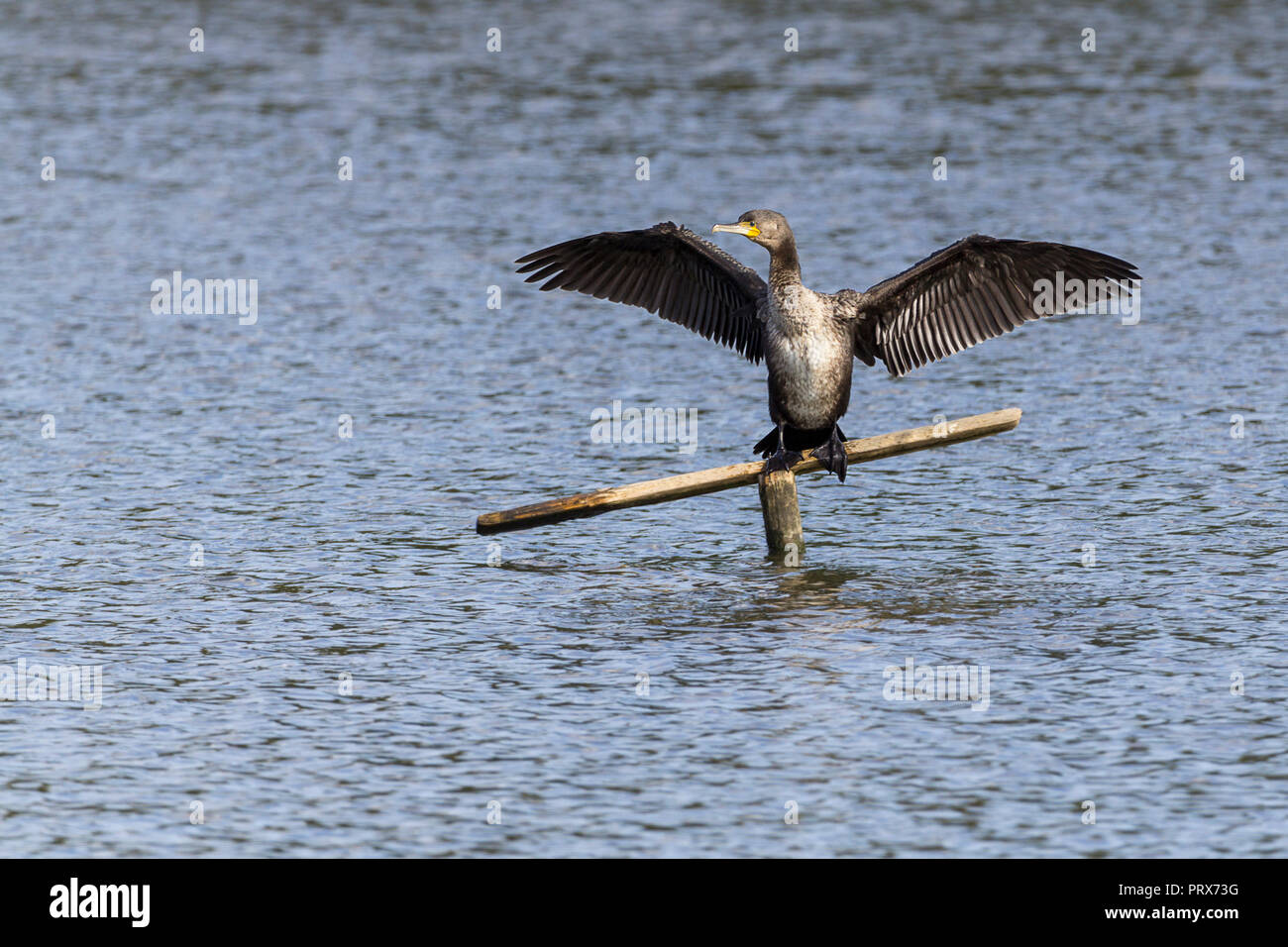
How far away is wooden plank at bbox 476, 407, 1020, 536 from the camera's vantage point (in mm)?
13742

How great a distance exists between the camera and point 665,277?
587 inches

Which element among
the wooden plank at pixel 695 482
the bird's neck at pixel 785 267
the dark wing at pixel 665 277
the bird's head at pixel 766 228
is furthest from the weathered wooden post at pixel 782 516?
the bird's head at pixel 766 228

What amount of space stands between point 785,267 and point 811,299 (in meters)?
0.29

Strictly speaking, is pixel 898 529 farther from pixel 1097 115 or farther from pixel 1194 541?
pixel 1097 115

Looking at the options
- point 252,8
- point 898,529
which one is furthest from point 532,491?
point 252,8

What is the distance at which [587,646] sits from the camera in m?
13.4

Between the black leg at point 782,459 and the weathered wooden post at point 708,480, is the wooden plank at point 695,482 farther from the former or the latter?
the black leg at point 782,459

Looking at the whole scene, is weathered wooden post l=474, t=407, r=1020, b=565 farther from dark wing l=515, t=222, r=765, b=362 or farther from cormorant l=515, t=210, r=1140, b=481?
dark wing l=515, t=222, r=765, b=362

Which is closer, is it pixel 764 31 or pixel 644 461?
pixel 644 461

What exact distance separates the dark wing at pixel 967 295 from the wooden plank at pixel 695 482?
0.88 m

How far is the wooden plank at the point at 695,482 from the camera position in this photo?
13742mm
